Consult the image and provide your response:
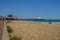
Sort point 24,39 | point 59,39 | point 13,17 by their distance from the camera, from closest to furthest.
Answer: point 24,39
point 59,39
point 13,17

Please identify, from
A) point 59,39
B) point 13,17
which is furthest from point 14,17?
point 59,39

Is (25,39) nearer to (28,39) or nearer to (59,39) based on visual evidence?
(28,39)

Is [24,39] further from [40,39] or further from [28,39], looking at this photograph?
[40,39]

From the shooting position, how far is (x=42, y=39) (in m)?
13.4

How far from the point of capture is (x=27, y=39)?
41.8 feet

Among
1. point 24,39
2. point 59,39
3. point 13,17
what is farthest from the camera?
point 13,17

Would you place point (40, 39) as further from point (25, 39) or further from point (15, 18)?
point (15, 18)

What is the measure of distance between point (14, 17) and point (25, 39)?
66.5 metres

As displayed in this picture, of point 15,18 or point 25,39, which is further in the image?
point 15,18

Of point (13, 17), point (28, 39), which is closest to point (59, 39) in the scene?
point (28, 39)

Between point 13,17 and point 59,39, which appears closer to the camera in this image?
point 59,39

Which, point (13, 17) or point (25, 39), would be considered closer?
point (25, 39)

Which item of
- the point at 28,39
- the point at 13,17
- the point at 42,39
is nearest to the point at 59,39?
the point at 42,39

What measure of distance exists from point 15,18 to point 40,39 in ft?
223
